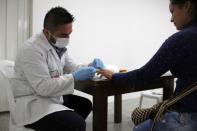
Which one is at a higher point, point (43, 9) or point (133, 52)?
point (43, 9)

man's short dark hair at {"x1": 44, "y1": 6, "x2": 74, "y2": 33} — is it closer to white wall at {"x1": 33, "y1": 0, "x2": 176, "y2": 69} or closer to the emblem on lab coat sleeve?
the emblem on lab coat sleeve

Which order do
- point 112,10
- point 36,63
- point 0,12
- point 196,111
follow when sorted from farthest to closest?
point 112,10, point 0,12, point 36,63, point 196,111

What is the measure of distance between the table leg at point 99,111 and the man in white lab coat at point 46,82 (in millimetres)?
126

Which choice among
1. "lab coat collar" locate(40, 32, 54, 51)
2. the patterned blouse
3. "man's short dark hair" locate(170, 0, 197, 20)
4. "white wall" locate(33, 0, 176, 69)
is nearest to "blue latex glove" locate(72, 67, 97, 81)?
"lab coat collar" locate(40, 32, 54, 51)

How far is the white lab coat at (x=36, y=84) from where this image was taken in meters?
1.32

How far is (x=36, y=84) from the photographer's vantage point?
51.7 inches

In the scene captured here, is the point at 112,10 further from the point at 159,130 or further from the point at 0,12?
the point at 159,130

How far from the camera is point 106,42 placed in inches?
120

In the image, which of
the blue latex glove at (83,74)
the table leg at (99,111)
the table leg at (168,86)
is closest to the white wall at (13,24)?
the blue latex glove at (83,74)

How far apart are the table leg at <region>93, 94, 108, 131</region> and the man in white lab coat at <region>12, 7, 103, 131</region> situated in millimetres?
126

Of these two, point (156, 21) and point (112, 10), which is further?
point (156, 21)

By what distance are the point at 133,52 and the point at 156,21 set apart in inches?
26.8

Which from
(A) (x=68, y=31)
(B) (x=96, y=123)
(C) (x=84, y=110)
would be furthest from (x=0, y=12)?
(B) (x=96, y=123)

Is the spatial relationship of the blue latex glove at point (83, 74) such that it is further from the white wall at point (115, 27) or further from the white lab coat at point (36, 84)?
the white wall at point (115, 27)
